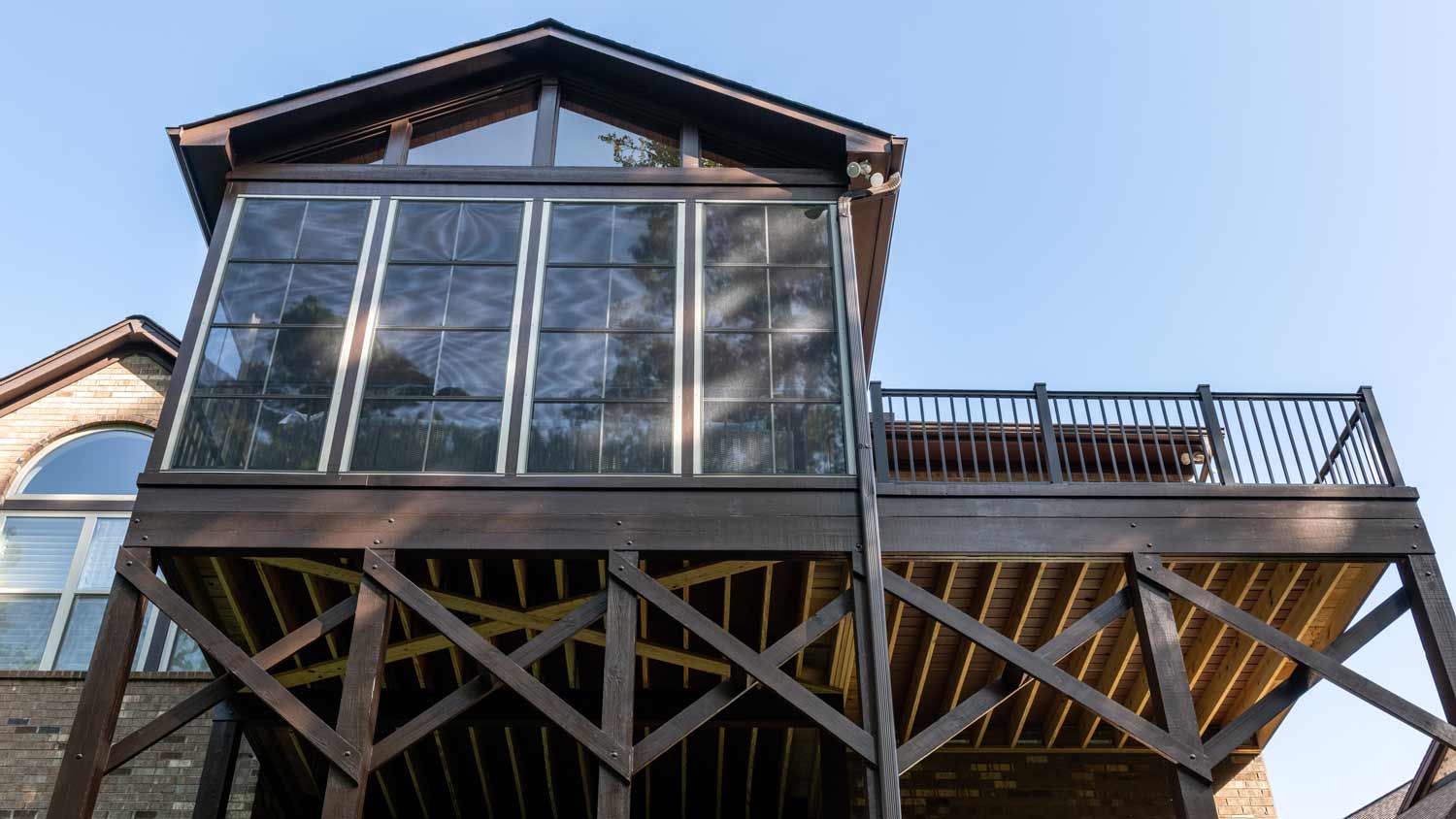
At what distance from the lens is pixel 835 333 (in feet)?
30.4

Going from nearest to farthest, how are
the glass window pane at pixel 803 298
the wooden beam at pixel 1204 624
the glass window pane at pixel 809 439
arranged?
the glass window pane at pixel 809 439, the glass window pane at pixel 803 298, the wooden beam at pixel 1204 624

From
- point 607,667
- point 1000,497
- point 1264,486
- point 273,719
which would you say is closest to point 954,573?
point 1000,497

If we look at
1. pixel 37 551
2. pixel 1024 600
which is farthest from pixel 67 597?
pixel 1024 600

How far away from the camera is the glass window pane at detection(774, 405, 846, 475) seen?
8.61 metres

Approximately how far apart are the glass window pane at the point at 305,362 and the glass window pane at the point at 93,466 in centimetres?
403

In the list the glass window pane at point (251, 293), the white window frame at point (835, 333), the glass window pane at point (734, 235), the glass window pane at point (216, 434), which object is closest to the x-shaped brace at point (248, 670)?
the glass window pane at point (216, 434)

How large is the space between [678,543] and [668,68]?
15.1ft

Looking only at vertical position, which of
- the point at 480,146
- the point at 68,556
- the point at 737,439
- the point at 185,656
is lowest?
the point at 185,656

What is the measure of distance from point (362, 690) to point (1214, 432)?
21.8 feet

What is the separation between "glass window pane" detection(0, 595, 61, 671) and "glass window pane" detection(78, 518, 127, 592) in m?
0.34

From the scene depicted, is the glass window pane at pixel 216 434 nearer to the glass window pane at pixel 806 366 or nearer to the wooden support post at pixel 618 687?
the wooden support post at pixel 618 687

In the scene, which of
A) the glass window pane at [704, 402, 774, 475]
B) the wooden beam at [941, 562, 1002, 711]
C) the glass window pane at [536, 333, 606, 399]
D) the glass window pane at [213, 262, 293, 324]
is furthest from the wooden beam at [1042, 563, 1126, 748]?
the glass window pane at [213, 262, 293, 324]

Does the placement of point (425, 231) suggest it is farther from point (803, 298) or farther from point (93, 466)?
point (93, 466)

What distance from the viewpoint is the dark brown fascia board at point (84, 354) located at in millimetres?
12188
